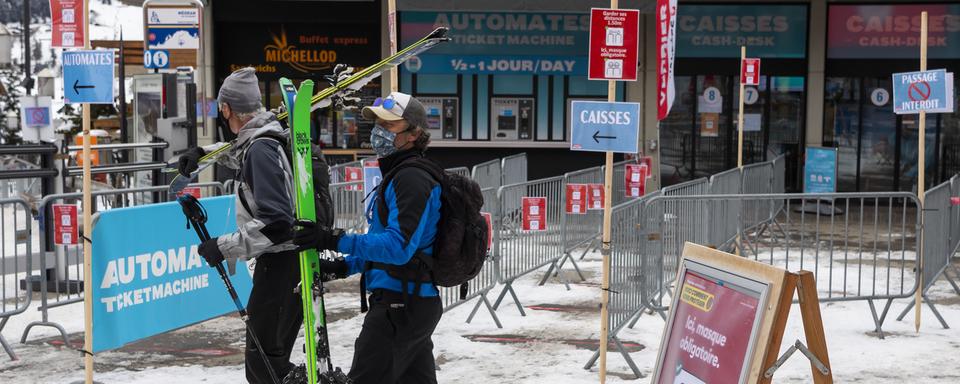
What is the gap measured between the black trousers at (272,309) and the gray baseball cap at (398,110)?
1.02 meters

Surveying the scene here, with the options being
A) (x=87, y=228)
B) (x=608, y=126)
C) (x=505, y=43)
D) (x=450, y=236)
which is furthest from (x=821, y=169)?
(x=450, y=236)

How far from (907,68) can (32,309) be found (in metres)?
17.5

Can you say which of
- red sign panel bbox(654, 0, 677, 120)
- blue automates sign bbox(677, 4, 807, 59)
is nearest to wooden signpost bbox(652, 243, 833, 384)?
red sign panel bbox(654, 0, 677, 120)

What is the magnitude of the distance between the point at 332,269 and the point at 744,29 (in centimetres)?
1834

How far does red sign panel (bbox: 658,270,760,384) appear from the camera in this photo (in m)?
4.83

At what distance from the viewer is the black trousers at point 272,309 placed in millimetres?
5613

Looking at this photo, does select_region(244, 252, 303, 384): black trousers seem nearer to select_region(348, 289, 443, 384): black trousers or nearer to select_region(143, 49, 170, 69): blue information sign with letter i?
select_region(348, 289, 443, 384): black trousers

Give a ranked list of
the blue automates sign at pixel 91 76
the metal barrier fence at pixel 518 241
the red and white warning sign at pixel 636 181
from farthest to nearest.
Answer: the red and white warning sign at pixel 636 181
the metal barrier fence at pixel 518 241
the blue automates sign at pixel 91 76

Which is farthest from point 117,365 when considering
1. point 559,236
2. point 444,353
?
point 559,236

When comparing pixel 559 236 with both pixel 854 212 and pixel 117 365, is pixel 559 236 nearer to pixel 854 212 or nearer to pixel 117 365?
pixel 117 365

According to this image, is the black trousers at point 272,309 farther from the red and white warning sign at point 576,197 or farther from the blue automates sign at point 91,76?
the red and white warning sign at point 576,197

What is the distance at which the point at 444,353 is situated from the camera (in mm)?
8469

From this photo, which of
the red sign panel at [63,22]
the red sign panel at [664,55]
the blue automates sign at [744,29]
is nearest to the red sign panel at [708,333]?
the red sign panel at [664,55]

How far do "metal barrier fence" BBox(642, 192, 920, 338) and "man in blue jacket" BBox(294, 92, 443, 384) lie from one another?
4.19 m
